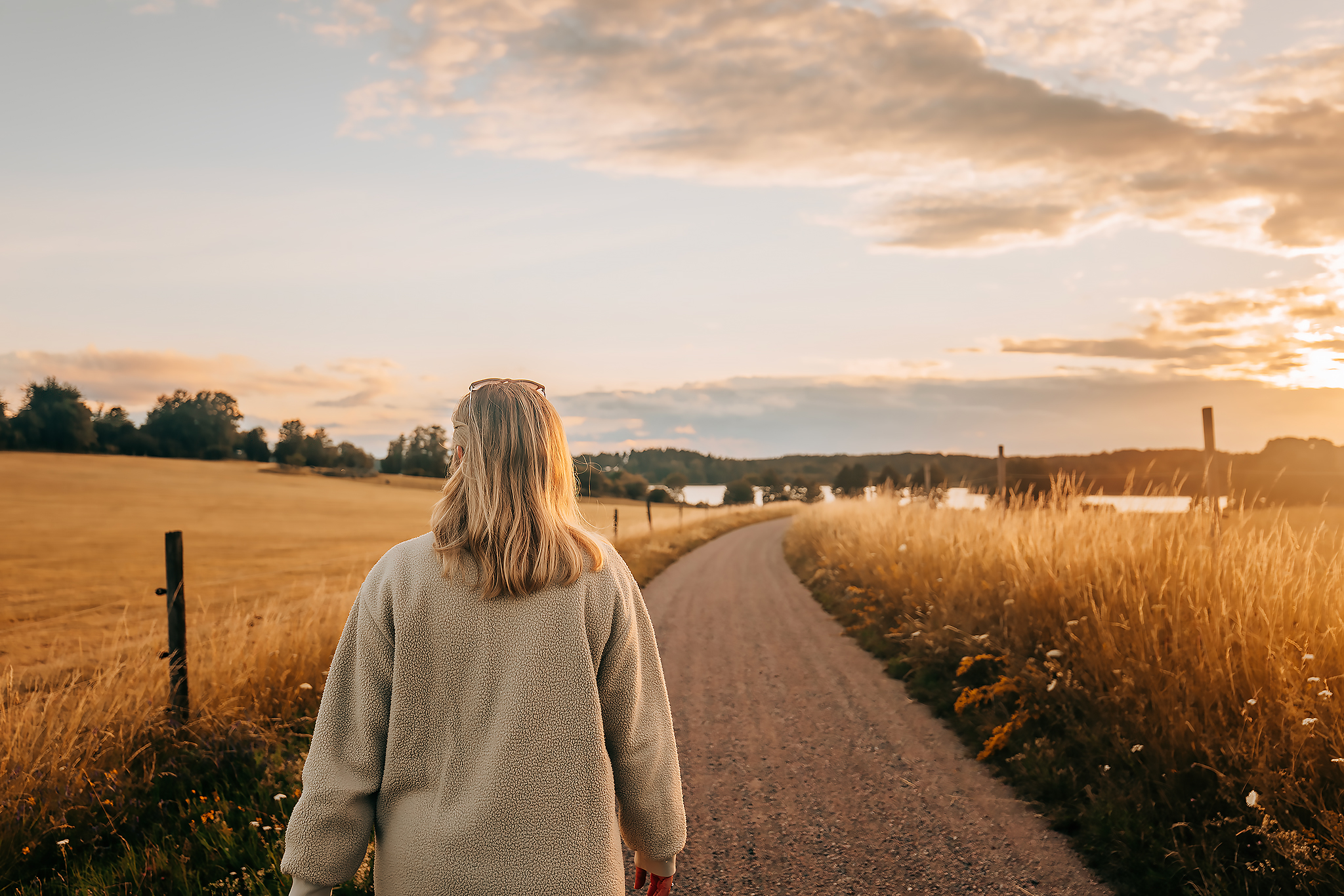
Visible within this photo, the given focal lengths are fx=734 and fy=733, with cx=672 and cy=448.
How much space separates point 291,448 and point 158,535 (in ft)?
156

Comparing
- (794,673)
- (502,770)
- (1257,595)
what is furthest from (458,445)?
(794,673)

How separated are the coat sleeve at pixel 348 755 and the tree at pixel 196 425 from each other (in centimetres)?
8236

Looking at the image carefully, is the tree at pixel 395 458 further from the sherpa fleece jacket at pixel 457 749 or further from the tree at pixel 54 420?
the sherpa fleece jacket at pixel 457 749

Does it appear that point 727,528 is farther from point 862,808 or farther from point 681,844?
point 681,844

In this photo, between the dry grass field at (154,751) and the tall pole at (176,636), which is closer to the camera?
the dry grass field at (154,751)

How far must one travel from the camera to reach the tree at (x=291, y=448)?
75438mm

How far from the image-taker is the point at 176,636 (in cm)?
565

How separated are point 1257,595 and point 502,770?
Answer: 18.5 feet

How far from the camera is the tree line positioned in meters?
61.8

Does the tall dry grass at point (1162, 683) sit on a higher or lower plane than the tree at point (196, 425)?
lower

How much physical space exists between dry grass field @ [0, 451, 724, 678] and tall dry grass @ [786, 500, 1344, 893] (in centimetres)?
364

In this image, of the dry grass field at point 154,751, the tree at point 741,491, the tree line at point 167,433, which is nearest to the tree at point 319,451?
the tree line at point 167,433

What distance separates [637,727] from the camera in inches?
77.8

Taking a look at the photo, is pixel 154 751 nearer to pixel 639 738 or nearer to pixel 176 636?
pixel 176 636
